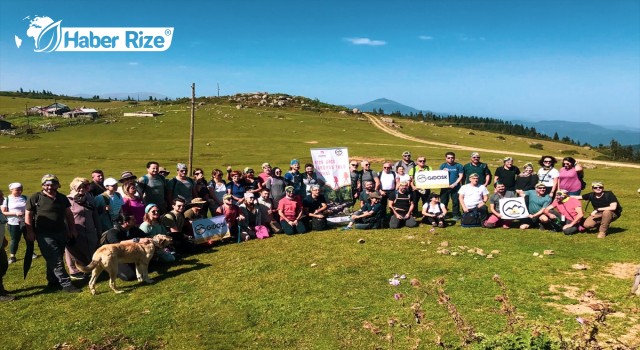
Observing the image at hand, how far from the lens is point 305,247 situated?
12133 millimetres

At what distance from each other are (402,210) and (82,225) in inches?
384

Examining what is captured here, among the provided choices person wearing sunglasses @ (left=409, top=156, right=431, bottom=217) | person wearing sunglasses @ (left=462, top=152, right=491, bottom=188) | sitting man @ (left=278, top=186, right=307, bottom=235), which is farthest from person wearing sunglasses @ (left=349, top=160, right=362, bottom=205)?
person wearing sunglasses @ (left=462, top=152, right=491, bottom=188)

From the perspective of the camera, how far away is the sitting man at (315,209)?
14.4 m

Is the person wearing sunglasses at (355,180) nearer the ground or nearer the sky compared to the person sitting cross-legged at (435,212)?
nearer the sky

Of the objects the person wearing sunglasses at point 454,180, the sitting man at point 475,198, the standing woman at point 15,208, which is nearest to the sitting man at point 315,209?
the person wearing sunglasses at point 454,180

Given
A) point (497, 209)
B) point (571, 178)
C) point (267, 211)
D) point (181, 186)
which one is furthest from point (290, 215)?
point (571, 178)

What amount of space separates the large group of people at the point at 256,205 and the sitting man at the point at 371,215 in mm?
35

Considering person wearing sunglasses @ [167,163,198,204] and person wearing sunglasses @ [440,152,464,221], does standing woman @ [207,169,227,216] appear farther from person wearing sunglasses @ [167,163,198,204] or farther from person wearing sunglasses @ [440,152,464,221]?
person wearing sunglasses @ [440,152,464,221]

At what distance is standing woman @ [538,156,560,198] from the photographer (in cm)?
1358

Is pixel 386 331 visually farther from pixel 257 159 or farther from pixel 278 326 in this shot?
pixel 257 159

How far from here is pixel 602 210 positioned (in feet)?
39.2

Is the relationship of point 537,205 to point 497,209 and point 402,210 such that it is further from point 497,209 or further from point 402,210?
point 402,210

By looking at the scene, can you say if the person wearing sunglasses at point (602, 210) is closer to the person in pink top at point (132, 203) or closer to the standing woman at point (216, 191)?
the standing woman at point (216, 191)

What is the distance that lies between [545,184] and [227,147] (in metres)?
44.6
